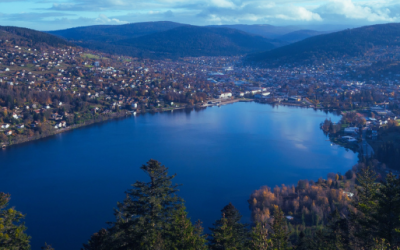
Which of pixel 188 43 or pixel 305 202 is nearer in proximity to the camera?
pixel 305 202

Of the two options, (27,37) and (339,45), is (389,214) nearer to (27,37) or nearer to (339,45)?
(27,37)

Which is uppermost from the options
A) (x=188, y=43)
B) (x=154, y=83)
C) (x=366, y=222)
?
(x=188, y=43)

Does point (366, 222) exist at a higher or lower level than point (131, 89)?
lower

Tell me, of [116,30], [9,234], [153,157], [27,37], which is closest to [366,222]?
[9,234]

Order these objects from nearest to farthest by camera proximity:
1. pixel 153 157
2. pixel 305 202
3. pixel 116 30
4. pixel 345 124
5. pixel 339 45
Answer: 1. pixel 305 202
2. pixel 153 157
3. pixel 345 124
4. pixel 339 45
5. pixel 116 30

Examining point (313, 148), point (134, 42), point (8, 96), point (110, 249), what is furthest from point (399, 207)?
point (134, 42)

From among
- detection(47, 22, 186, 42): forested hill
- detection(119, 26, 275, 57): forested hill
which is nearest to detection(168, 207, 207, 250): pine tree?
detection(119, 26, 275, 57): forested hill

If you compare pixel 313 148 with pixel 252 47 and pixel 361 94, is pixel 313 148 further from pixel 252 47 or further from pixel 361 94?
pixel 252 47
